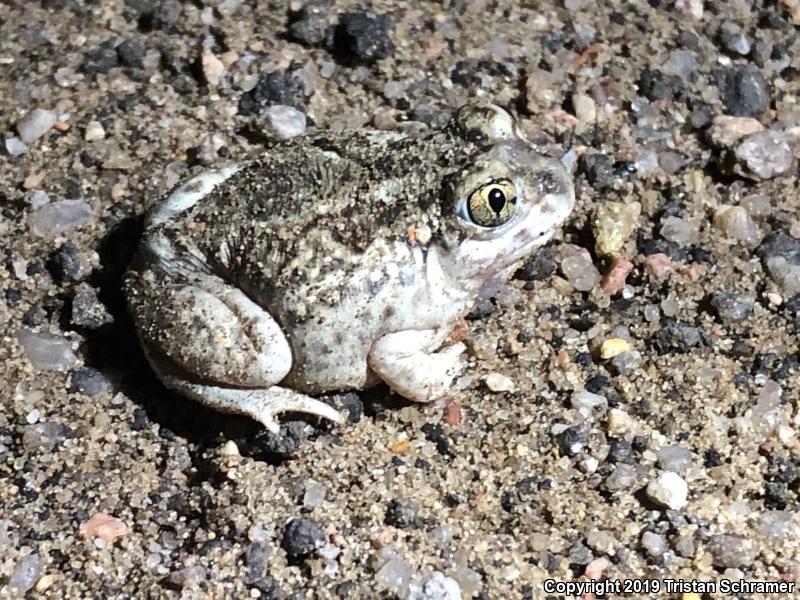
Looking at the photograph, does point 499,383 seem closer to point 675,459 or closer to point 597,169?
point 675,459

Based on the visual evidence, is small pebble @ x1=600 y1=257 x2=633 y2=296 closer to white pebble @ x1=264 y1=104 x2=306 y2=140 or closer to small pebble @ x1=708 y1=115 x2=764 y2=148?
small pebble @ x1=708 y1=115 x2=764 y2=148

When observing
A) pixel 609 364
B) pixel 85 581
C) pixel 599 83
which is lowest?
pixel 85 581

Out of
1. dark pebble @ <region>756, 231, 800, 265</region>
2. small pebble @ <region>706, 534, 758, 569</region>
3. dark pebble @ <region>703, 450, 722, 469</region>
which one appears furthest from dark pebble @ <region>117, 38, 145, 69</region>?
small pebble @ <region>706, 534, 758, 569</region>

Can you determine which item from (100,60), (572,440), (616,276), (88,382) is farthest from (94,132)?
(572,440)

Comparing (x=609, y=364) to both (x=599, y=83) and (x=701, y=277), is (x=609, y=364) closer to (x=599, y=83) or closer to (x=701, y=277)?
(x=701, y=277)

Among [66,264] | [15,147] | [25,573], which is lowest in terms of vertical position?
[25,573]

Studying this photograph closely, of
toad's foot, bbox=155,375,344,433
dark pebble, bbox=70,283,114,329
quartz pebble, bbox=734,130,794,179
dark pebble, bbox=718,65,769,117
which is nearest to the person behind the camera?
toad's foot, bbox=155,375,344,433

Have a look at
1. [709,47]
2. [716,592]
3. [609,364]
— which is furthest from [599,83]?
[716,592]
